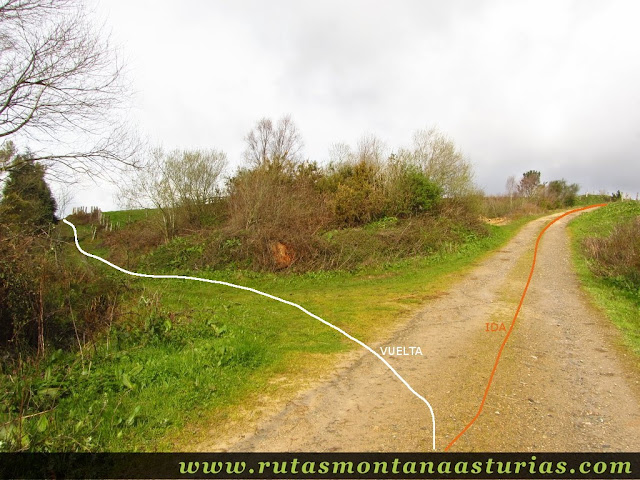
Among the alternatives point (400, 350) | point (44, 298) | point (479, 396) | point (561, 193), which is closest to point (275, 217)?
point (44, 298)

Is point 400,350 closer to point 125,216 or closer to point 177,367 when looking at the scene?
point 177,367

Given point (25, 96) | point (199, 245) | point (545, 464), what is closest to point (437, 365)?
point (545, 464)

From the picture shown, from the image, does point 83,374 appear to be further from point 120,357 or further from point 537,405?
point 537,405

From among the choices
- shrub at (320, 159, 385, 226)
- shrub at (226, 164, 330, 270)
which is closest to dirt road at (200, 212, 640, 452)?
shrub at (226, 164, 330, 270)

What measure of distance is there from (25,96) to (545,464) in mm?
9677

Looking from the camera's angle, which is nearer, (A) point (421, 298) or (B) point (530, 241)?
(A) point (421, 298)

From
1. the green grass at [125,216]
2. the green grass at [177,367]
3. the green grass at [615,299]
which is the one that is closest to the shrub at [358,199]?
the green grass at [615,299]

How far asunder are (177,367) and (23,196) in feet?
17.1

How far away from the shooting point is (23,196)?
24.7 ft

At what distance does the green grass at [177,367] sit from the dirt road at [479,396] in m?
0.60

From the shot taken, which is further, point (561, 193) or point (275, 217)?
point (561, 193)

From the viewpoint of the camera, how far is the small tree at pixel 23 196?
687 cm

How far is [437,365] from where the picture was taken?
5.71 metres

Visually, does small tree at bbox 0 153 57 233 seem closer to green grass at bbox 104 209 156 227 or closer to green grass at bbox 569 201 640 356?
green grass at bbox 569 201 640 356
